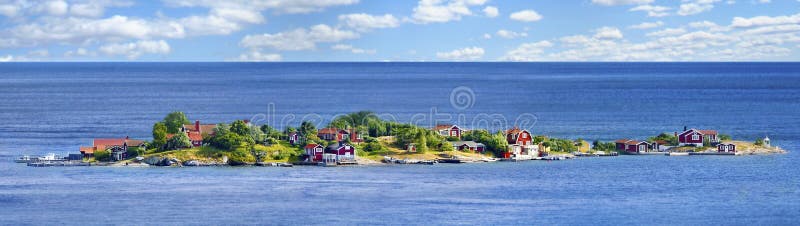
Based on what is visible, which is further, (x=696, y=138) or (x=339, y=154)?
(x=696, y=138)

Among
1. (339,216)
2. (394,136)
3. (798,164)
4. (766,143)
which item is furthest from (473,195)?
(766,143)

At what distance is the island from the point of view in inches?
4195

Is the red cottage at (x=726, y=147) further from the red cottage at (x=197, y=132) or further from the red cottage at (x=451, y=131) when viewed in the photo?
the red cottage at (x=197, y=132)

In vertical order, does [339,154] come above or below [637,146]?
below

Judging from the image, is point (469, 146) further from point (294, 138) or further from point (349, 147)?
point (294, 138)

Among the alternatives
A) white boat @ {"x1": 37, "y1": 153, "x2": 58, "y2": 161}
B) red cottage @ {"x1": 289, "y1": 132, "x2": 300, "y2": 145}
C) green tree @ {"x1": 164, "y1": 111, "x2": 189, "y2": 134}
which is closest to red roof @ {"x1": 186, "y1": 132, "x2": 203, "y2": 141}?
green tree @ {"x1": 164, "y1": 111, "x2": 189, "y2": 134}

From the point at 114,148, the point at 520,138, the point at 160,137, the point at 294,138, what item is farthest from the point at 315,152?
the point at 520,138

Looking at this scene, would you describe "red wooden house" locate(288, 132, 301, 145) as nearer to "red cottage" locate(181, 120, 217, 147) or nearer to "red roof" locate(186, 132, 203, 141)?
"red cottage" locate(181, 120, 217, 147)

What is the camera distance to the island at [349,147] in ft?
350

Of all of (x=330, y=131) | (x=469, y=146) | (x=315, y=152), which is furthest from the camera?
(x=330, y=131)

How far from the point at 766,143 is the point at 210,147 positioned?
58297 mm

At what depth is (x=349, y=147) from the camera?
107 m

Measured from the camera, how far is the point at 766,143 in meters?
121

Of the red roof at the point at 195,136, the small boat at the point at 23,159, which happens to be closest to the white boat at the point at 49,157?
the small boat at the point at 23,159
